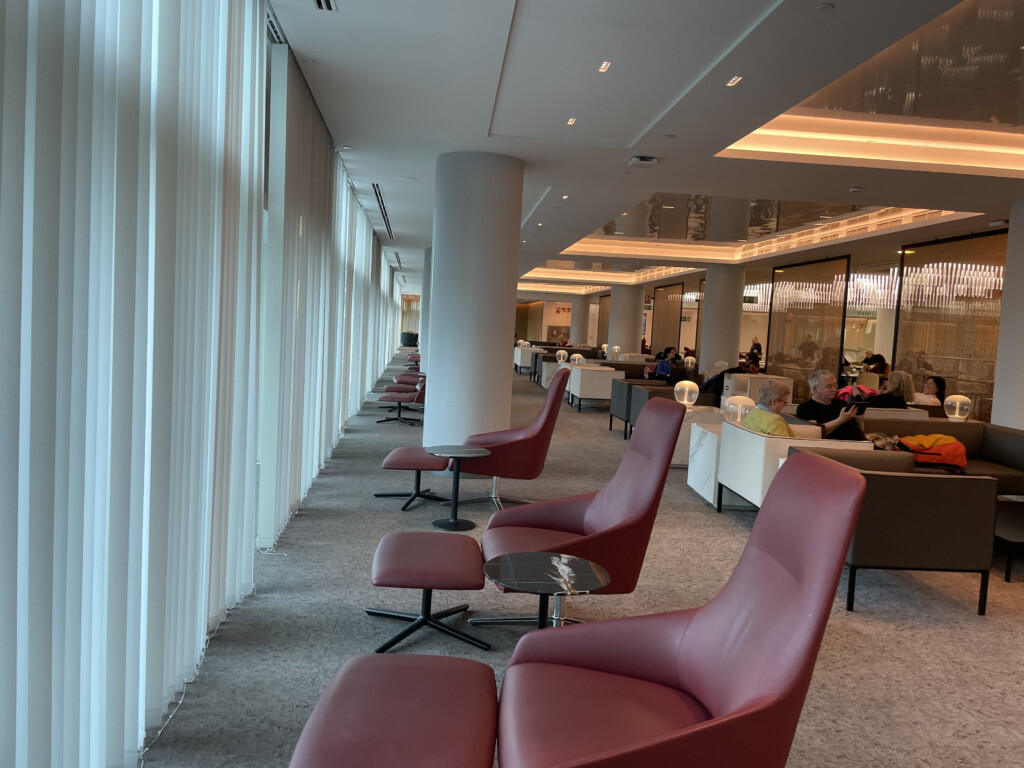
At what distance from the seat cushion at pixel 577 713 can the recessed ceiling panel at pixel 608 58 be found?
→ 3.18 meters

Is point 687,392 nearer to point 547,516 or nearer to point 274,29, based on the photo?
point 547,516

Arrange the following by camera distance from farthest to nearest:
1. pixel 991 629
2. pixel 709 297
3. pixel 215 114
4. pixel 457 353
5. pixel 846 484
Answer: pixel 709 297, pixel 457 353, pixel 991 629, pixel 215 114, pixel 846 484

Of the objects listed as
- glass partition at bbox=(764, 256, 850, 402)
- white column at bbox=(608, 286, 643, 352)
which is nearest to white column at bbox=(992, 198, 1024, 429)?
glass partition at bbox=(764, 256, 850, 402)

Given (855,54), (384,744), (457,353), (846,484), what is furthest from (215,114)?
(457,353)

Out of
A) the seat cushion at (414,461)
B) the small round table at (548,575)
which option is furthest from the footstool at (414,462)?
the small round table at (548,575)

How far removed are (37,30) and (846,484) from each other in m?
2.15

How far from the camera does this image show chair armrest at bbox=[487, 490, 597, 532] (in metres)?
3.85

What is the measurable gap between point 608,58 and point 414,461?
2999mm

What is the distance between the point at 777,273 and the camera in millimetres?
17422

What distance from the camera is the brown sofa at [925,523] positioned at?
4125 mm

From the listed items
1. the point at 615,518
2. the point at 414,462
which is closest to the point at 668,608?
the point at 615,518

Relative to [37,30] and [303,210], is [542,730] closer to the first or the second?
[37,30]

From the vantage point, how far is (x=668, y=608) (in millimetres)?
3986

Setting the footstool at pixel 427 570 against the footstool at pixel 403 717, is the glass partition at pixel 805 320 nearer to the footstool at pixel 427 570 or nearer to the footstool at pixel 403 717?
the footstool at pixel 427 570
